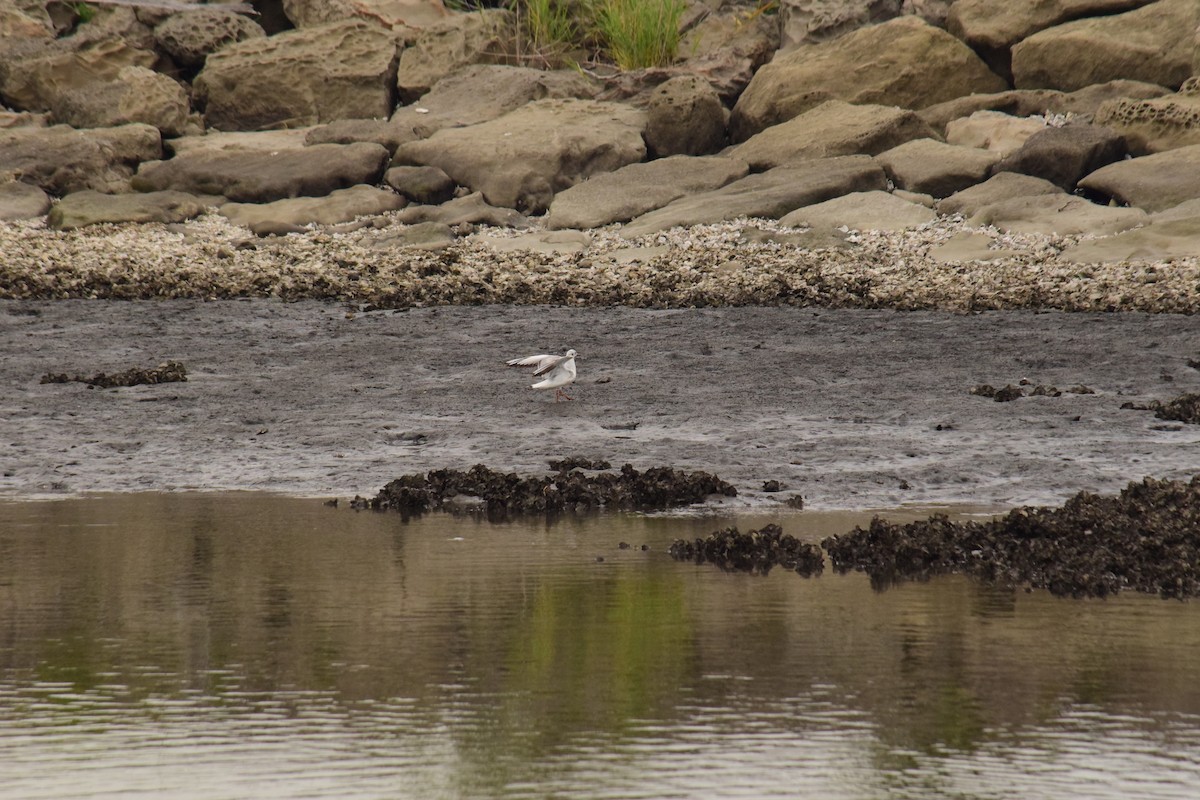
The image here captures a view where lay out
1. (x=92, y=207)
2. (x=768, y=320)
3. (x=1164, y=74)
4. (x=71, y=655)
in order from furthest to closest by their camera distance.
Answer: (x=1164, y=74), (x=92, y=207), (x=768, y=320), (x=71, y=655)

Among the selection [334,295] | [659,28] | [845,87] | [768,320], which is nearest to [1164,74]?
[845,87]

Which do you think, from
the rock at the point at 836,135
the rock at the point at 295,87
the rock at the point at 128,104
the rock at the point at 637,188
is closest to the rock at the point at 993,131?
the rock at the point at 836,135

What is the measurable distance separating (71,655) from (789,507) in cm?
401

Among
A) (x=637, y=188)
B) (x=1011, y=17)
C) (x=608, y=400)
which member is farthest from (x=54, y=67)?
(x=608, y=400)

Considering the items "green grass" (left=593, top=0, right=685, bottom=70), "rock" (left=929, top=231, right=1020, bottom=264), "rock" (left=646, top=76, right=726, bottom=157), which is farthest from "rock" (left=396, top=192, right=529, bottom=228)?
"green grass" (left=593, top=0, right=685, bottom=70)

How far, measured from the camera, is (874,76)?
67.6 ft

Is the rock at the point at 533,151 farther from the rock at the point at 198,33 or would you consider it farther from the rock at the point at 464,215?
the rock at the point at 198,33

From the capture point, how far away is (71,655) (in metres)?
4.85

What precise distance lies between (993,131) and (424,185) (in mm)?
7037

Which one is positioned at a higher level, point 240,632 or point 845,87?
point 845,87

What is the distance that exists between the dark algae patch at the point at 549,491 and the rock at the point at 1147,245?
8472mm

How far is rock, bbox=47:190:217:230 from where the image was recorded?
718 inches

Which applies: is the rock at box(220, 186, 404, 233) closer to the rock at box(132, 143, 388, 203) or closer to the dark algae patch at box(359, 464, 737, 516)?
the rock at box(132, 143, 388, 203)

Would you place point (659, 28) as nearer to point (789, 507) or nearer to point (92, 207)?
point (92, 207)
